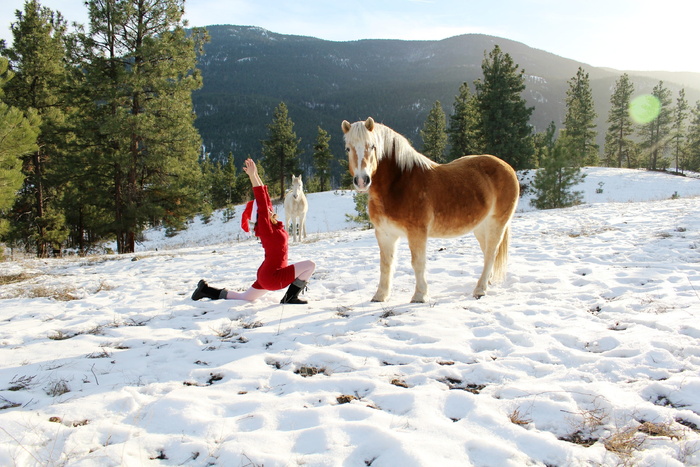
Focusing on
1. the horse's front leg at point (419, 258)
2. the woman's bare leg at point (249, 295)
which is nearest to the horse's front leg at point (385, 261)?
the horse's front leg at point (419, 258)

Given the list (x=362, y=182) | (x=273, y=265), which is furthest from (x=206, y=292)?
(x=362, y=182)

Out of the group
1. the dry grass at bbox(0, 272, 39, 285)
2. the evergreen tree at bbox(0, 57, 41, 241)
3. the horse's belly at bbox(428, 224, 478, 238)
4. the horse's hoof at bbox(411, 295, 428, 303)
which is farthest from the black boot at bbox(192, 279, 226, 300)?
the evergreen tree at bbox(0, 57, 41, 241)

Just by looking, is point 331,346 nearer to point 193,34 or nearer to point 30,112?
point 30,112

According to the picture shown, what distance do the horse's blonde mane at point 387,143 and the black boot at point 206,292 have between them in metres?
2.89

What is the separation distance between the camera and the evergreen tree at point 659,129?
50.4m

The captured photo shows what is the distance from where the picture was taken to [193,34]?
15.7 m

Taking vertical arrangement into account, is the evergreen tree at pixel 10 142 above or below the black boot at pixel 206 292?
above

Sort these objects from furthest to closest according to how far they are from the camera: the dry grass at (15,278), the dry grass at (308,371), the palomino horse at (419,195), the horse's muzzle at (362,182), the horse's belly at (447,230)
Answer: the dry grass at (15,278)
the horse's belly at (447,230)
the palomino horse at (419,195)
the horse's muzzle at (362,182)
the dry grass at (308,371)

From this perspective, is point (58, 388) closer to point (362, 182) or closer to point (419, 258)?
point (362, 182)

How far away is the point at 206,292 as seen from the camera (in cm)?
516

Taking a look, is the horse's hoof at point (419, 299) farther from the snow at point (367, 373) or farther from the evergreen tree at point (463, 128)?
the evergreen tree at point (463, 128)

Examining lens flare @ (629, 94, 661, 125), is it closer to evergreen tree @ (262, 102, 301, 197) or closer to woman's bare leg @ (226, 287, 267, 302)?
evergreen tree @ (262, 102, 301, 197)

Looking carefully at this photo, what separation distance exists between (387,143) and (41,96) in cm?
1923

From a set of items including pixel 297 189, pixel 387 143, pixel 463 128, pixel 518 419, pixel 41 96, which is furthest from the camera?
pixel 463 128
